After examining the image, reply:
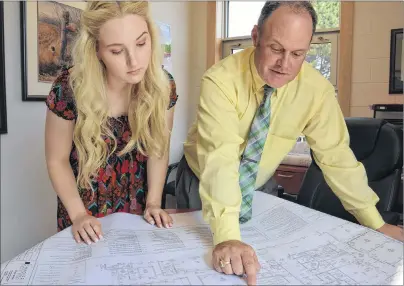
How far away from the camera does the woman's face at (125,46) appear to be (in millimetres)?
1050

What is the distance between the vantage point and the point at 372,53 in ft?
9.34

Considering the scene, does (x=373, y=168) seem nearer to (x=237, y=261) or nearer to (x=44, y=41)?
(x=237, y=261)

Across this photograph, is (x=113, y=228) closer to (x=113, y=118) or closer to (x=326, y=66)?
(x=113, y=118)

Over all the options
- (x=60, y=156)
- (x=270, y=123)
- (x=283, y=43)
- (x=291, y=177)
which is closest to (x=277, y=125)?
(x=270, y=123)

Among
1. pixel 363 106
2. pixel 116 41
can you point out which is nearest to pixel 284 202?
pixel 116 41

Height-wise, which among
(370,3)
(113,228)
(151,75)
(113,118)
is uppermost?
(370,3)

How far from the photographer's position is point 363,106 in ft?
9.52

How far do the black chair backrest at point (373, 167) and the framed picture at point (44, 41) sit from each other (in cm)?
150

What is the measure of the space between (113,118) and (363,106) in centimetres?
223

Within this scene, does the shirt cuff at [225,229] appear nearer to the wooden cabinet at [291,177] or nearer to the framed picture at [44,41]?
the framed picture at [44,41]

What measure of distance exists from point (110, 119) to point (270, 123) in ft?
1.56

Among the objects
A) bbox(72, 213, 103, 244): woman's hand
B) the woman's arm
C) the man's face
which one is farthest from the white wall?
bbox(72, 213, 103, 244): woman's hand

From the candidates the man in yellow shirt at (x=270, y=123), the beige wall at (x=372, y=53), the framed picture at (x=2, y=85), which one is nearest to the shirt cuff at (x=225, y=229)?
the man in yellow shirt at (x=270, y=123)

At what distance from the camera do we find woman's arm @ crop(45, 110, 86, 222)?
1125 millimetres
